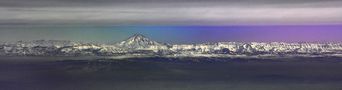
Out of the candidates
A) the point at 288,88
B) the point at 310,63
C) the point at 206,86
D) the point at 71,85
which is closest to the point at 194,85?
the point at 206,86

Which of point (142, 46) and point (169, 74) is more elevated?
point (142, 46)

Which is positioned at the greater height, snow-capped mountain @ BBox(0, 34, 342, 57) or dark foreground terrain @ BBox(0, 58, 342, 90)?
snow-capped mountain @ BBox(0, 34, 342, 57)

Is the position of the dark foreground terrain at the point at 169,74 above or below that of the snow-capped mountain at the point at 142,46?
below

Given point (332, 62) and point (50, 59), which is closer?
point (332, 62)

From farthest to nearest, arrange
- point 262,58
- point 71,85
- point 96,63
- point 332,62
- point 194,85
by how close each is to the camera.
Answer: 1. point 194,85
2. point 71,85
3. point 262,58
4. point 96,63
5. point 332,62

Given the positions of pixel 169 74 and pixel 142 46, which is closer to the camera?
pixel 142 46

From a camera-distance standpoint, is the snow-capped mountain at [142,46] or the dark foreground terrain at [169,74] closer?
the snow-capped mountain at [142,46]

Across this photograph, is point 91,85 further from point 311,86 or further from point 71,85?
point 311,86

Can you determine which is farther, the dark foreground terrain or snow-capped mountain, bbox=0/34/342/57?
the dark foreground terrain
